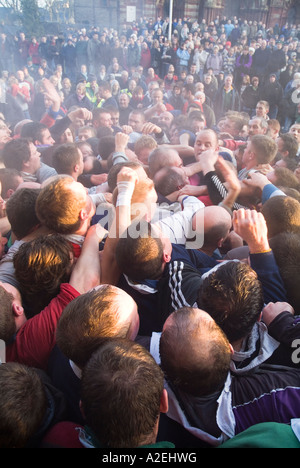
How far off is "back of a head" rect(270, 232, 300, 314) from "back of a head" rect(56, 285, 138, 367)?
0.86m

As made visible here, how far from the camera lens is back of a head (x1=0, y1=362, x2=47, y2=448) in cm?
88

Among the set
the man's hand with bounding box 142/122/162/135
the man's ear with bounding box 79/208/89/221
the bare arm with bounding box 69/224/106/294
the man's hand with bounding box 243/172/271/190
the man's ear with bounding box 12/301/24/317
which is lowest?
the man's ear with bounding box 12/301/24/317

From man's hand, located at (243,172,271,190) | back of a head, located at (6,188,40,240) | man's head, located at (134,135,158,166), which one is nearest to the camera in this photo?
back of a head, located at (6,188,40,240)

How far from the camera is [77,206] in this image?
167 centimetres

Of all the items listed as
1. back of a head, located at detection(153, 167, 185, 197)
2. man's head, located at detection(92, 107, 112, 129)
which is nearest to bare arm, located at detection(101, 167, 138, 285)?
back of a head, located at detection(153, 167, 185, 197)

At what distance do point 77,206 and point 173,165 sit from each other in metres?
1.27

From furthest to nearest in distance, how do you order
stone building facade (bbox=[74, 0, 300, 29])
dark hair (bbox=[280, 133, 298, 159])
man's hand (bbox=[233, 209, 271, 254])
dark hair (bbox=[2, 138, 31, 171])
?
stone building facade (bbox=[74, 0, 300, 29])
dark hair (bbox=[280, 133, 298, 159])
dark hair (bbox=[2, 138, 31, 171])
man's hand (bbox=[233, 209, 271, 254])

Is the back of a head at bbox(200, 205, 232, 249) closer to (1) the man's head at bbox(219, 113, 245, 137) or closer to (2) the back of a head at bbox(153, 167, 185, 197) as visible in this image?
(2) the back of a head at bbox(153, 167, 185, 197)

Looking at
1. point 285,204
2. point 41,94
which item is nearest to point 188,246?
point 285,204

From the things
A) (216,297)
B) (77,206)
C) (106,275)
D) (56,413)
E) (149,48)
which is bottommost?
(56,413)

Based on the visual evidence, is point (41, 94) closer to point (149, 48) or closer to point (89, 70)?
point (89, 70)

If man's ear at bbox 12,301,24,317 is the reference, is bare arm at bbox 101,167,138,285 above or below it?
above

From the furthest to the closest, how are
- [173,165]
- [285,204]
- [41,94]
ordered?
[41,94]
[173,165]
[285,204]
